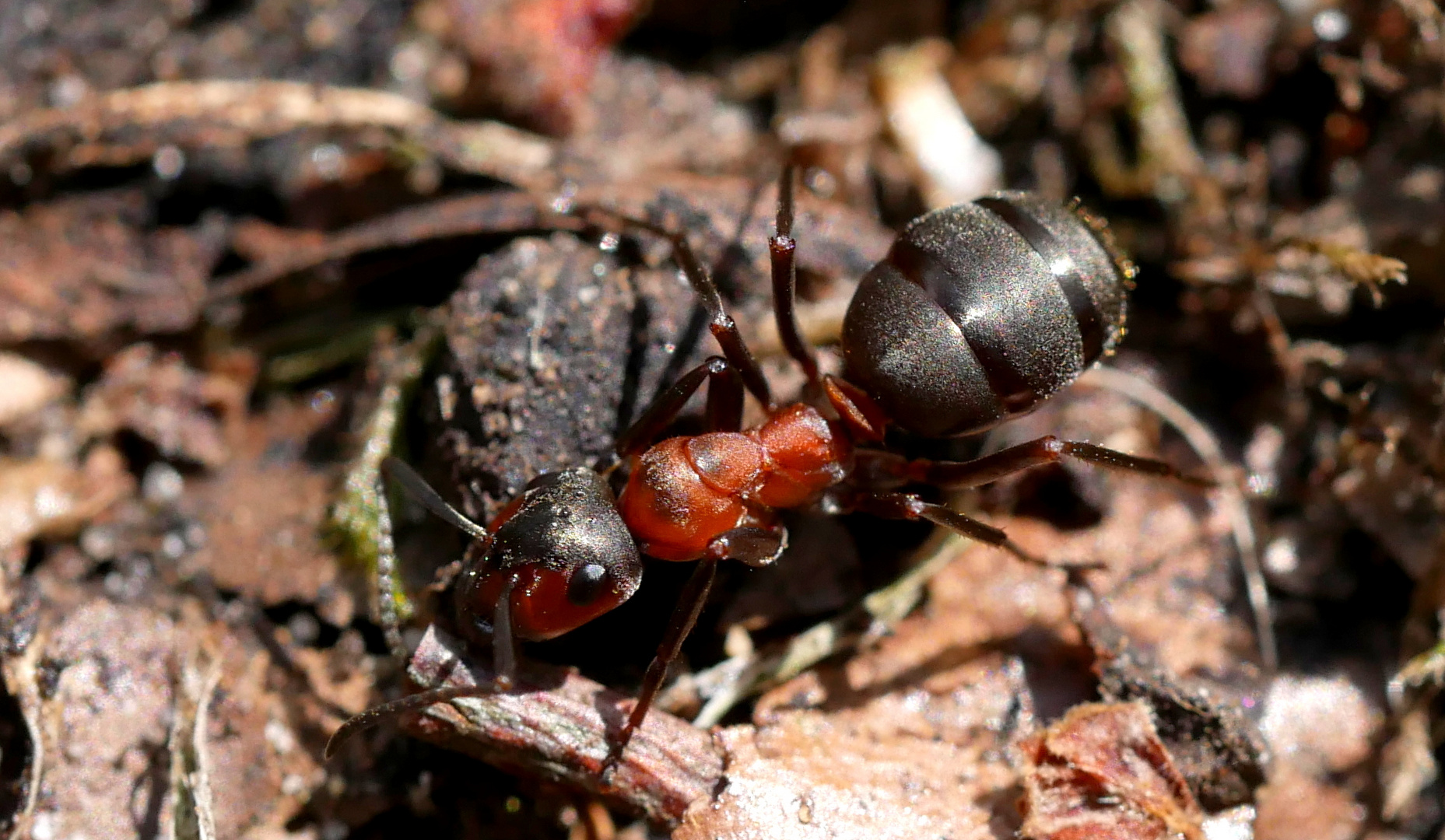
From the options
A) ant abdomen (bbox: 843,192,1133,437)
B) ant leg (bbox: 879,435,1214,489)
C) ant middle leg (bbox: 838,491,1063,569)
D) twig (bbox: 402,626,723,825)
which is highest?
ant abdomen (bbox: 843,192,1133,437)

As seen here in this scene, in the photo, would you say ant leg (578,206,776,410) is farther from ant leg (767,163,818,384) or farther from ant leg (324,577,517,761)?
ant leg (324,577,517,761)

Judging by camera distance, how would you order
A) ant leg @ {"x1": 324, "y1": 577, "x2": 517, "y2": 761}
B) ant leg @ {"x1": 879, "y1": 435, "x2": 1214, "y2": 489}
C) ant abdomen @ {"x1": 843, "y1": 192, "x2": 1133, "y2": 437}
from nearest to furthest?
ant leg @ {"x1": 324, "y1": 577, "x2": 517, "y2": 761}
ant abdomen @ {"x1": 843, "y1": 192, "x2": 1133, "y2": 437}
ant leg @ {"x1": 879, "y1": 435, "x2": 1214, "y2": 489}

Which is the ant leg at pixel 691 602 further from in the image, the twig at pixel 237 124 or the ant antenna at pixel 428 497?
the twig at pixel 237 124

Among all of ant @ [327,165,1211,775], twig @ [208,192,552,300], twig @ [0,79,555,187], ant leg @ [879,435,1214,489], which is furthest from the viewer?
twig @ [0,79,555,187]

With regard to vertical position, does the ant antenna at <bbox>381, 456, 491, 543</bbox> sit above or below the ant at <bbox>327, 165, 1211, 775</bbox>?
below

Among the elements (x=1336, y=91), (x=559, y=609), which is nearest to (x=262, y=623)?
(x=559, y=609)

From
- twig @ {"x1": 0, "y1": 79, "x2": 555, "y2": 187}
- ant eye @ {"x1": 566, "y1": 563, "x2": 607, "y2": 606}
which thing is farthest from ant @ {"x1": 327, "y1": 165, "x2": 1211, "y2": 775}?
twig @ {"x1": 0, "y1": 79, "x2": 555, "y2": 187}
